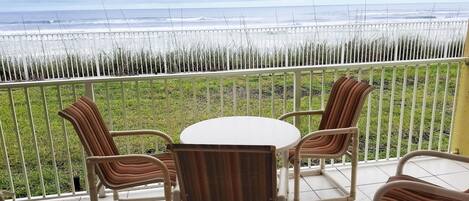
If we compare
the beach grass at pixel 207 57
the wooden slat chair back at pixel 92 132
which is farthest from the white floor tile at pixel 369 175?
the beach grass at pixel 207 57

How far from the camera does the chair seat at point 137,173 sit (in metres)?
2.22

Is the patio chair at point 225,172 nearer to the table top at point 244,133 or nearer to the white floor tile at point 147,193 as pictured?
the table top at point 244,133

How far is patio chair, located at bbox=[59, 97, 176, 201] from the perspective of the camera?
2.11 metres

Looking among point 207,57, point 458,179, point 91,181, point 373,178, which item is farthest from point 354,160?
point 207,57

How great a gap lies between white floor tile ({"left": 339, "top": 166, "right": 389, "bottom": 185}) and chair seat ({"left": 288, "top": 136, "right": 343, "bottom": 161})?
0.65 metres

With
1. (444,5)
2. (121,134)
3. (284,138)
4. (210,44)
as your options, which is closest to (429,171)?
(284,138)

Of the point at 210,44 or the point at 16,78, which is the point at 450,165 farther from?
the point at 16,78

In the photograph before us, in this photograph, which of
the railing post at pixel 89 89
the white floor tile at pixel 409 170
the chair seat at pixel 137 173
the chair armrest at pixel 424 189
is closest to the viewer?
the chair armrest at pixel 424 189

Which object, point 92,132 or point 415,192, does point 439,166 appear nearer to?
point 415,192

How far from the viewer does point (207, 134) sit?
2424 millimetres

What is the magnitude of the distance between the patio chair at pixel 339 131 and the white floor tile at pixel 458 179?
3.05 feet

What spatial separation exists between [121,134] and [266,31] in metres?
6.58

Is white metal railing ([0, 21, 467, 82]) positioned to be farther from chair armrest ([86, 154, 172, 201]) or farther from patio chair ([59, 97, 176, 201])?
chair armrest ([86, 154, 172, 201])

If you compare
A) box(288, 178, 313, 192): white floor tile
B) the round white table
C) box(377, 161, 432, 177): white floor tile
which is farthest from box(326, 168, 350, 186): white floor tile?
the round white table
